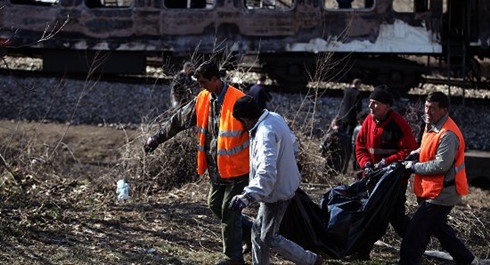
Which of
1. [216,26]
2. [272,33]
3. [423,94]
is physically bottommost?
[423,94]

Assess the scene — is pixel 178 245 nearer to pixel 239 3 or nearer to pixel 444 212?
pixel 444 212

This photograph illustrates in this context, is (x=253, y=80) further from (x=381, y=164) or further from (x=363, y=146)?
(x=381, y=164)

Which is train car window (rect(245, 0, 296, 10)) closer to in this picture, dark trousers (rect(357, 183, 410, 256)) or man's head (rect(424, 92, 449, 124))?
dark trousers (rect(357, 183, 410, 256))

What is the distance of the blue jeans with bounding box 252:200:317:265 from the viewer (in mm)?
6676

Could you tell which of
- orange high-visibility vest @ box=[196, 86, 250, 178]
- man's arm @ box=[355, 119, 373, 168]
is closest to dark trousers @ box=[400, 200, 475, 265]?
man's arm @ box=[355, 119, 373, 168]

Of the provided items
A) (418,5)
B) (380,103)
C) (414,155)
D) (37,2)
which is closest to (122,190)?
(380,103)

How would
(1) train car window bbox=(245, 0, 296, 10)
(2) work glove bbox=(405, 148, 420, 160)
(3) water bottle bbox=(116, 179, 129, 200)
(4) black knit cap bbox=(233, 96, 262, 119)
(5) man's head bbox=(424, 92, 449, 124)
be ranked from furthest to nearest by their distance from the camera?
(1) train car window bbox=(245, 0, 296, 10) → (3) water bottle bbox=(116, 179, 129, 200) → (2) work glove bbox=(405, 148, 420, 160) → (5) man's head bbox=(424, 92, 449, 124) → (4) black knit cap bbox=(233, 96, 262, 119)

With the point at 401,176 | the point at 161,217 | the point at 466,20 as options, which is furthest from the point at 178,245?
the point at 466,20

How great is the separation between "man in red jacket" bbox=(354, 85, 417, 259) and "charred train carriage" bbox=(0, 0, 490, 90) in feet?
27.9

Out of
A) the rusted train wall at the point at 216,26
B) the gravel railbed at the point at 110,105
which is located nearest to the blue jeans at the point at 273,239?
the gravel railbed at the point at 110,105

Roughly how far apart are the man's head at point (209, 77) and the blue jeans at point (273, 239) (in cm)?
105

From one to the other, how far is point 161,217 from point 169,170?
72.3 inches

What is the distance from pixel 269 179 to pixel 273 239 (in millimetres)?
586

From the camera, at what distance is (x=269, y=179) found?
6.35m
